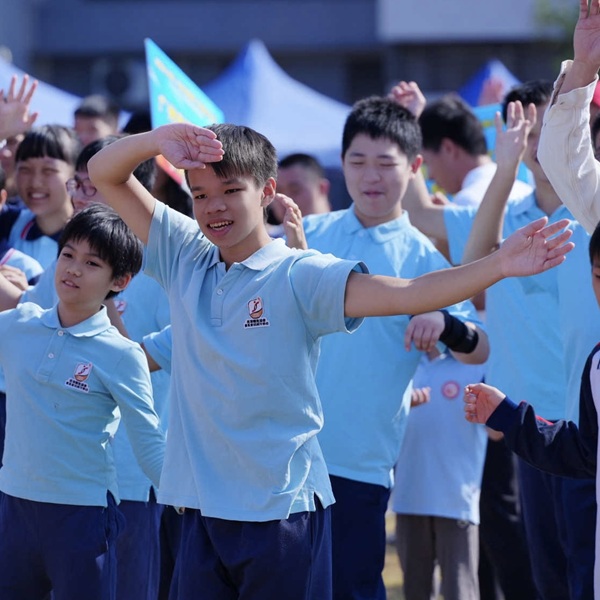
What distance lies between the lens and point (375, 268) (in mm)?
4672

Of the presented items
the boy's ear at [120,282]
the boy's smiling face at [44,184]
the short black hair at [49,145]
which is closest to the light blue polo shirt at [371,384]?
the boy's ear at [120,282]

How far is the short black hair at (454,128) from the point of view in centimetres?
668

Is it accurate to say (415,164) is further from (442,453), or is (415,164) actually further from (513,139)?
(442,453)

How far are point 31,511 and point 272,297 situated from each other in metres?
1.12

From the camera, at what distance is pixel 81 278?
408cm

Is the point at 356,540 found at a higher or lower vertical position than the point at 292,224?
lower

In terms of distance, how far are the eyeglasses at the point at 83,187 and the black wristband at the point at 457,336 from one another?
1.47m

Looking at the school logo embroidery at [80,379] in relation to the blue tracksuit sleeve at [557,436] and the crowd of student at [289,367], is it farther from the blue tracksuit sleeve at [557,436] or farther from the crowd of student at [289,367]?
the blue tracksuit sleeve at [557,436]

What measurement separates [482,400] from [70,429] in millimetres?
1278

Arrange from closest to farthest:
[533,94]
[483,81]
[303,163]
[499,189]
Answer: [499,189] < [533,94] < [303,163] < [483,81]

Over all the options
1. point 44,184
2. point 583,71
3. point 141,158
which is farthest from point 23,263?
point 583,71

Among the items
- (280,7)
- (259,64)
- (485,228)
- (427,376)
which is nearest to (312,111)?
(259,64)

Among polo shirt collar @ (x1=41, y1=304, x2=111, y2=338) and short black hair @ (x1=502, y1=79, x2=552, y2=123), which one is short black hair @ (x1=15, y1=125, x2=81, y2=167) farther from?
short black hair @ (x1=502, y1=79, x2=552, y2=123)

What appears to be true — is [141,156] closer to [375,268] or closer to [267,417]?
[267,417]
